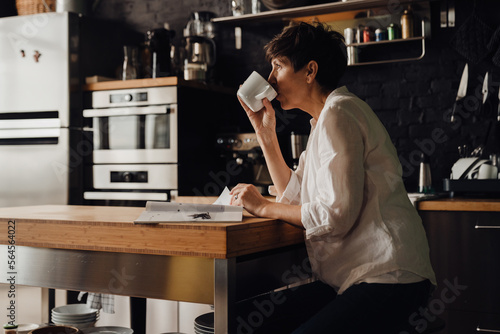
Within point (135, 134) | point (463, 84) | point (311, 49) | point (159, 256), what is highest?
point (463, 84)

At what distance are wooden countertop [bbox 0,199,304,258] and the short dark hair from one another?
0.46m

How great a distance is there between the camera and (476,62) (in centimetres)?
343

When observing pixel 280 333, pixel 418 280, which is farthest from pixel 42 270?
pixel 418 280

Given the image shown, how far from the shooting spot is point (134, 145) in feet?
12.2

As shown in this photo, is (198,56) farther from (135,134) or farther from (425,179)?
(425,179)

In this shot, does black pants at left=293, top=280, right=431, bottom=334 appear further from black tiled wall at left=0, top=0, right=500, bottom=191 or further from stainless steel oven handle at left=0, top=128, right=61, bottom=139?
stainless steel oven handle at left=0, top=128, right=61, bottom=139

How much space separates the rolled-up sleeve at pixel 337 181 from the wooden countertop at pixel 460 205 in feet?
4.59

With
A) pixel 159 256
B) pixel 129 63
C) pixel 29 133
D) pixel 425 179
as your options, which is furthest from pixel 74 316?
pixel 129 63

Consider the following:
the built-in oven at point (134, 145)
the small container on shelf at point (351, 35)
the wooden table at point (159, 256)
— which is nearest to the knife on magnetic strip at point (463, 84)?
the small container on shelf at point (351, 35)

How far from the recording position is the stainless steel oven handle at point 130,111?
357cm

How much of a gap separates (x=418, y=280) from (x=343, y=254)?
188 millimetres

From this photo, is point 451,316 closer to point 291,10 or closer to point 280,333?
point 280,333

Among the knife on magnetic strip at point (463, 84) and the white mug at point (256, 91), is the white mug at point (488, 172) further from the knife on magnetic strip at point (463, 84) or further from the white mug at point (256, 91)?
the white mug at point (256, 91)

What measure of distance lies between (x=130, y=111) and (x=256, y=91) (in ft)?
6.41
